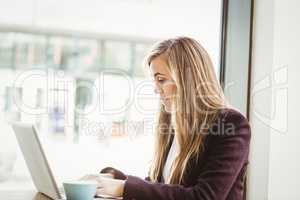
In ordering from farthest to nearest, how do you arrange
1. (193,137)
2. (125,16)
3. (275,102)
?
(125,16)
(275,102)
(193,137)

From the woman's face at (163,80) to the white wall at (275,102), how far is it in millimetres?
886

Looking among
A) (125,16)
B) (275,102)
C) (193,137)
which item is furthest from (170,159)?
(125,16)

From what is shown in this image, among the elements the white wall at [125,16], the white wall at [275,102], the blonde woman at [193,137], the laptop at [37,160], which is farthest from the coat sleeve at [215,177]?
the white wall at [125,16]

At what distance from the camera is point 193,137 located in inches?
53.9

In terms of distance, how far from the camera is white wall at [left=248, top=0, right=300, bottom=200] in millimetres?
2061

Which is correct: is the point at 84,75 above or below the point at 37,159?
above

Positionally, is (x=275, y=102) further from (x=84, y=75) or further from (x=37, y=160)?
(x=37, y=160)

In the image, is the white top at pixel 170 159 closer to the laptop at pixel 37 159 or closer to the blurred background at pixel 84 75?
the laptop at pixel 37 159

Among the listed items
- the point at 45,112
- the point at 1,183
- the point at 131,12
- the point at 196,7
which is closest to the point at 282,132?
Result: the point at 196,7

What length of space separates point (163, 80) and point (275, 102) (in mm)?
939

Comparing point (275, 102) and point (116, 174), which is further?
point (275, 102)

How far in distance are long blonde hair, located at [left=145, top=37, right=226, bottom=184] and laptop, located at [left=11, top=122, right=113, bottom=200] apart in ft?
1.09

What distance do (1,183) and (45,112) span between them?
1.42ft

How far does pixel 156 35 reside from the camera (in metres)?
2.35
